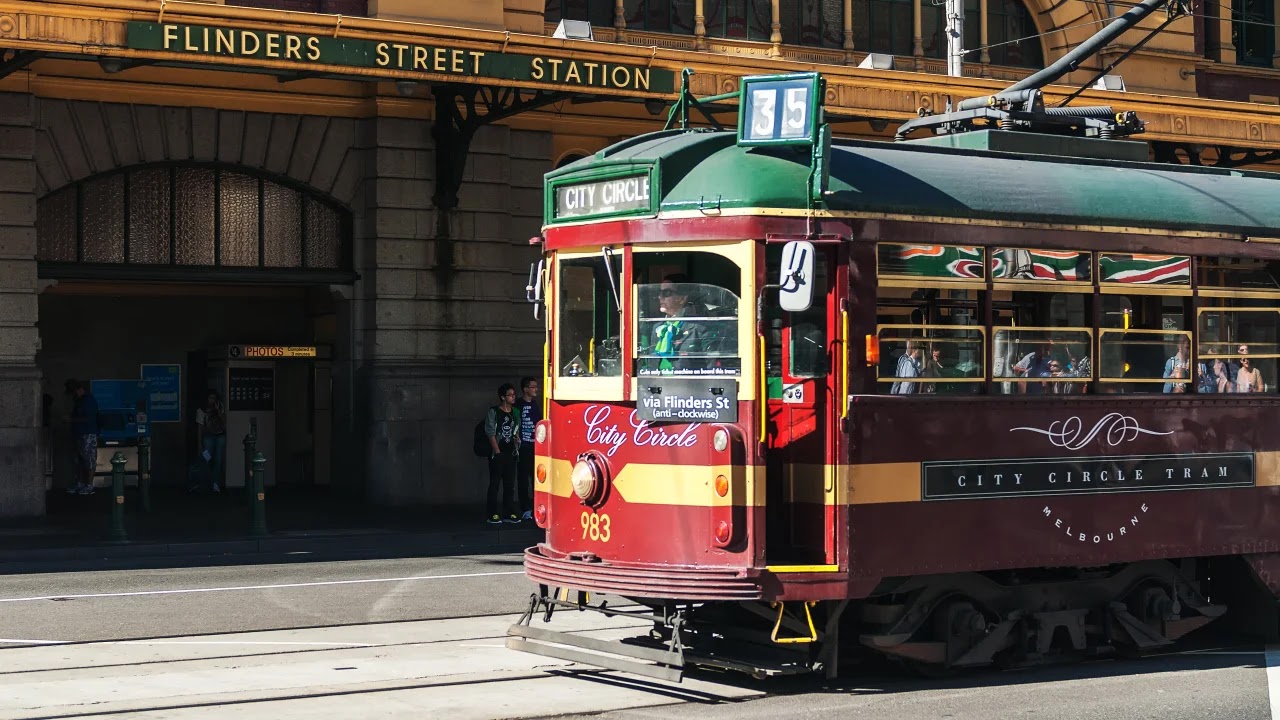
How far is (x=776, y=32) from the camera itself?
26109 millimetres

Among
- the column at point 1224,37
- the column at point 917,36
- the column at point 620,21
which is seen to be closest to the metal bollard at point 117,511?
the column at point 620,21

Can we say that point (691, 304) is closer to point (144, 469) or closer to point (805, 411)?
point (805, 411)

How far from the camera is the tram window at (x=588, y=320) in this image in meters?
10.4

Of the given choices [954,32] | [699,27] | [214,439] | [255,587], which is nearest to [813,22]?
[699,27]

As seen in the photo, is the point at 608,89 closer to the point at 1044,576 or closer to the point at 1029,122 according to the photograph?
the point at 1029,122

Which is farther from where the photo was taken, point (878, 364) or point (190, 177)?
point (190, 177)

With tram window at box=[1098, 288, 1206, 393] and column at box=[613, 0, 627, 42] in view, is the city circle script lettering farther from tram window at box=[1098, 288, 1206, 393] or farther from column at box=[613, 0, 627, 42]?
column at box=[613, 0, 627, 42]

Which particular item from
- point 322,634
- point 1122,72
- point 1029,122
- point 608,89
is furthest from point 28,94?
point 1122,72

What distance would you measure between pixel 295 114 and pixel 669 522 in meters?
14.7

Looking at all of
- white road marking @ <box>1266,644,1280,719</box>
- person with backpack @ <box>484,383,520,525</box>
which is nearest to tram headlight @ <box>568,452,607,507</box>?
white road marking @ <box>1266,644,1280,719</box>

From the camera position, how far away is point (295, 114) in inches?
914

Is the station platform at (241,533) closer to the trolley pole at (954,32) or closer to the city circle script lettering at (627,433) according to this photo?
the city circle script lettering at (627,433)

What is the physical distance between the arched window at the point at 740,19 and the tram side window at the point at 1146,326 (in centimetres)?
1532

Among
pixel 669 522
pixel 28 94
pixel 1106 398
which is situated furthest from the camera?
pixel 28 94
